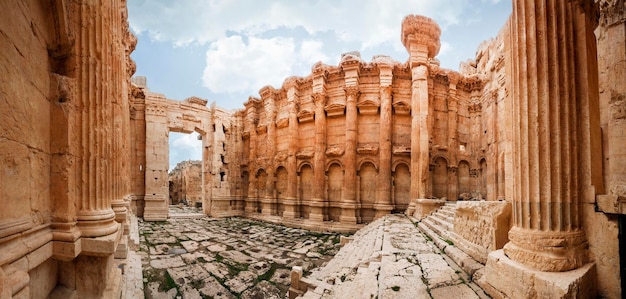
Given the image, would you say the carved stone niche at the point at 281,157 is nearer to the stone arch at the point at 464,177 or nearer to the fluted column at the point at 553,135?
the stone arch at the point at 464,177

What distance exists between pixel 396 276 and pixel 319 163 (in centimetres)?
865

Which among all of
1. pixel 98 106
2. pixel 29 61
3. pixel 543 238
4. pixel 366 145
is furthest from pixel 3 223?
pixel 366 145

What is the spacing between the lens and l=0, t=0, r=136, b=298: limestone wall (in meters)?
1.99

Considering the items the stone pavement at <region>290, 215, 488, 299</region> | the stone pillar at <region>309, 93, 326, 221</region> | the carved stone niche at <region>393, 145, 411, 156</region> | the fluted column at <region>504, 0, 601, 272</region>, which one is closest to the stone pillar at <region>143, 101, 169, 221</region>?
the stone pillar at <region>309, 93, 326, 221</region>

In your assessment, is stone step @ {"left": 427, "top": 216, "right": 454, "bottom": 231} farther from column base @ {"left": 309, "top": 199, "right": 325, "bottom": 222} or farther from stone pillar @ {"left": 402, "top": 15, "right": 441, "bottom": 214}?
column base @ {"left": 309, "top": 199, "right": 325, "bottom": 222}

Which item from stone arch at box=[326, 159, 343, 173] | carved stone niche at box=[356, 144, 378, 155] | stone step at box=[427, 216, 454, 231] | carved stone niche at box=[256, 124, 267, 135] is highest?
carved stone niche at box=[256, 124, 267, 135]

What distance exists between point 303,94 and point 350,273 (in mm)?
10966

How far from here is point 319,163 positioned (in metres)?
12.7

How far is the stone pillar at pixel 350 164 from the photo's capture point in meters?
11.6

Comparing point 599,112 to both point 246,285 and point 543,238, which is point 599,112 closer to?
point 543,238

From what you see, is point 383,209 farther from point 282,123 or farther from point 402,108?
point 282,123

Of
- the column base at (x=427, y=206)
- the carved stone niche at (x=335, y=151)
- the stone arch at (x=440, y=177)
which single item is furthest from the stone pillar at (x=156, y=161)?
the stone arch at (x=440, y=177)

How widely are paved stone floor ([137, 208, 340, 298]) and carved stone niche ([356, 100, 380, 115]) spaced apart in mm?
6159

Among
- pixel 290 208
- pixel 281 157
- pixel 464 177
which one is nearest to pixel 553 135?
pixel 464 177
